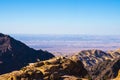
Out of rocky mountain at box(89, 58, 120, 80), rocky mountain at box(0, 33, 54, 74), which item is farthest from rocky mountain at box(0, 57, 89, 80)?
rocky mountain at box(0, 33, 54, 74)

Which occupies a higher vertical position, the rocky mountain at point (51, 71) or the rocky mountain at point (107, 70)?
the rocky mountain at point (51, 71)

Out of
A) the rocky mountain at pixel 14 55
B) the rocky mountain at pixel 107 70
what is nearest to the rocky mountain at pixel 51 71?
the rocky mountain at pixel 107 70

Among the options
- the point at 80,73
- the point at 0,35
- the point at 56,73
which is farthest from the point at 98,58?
the point at 56,73

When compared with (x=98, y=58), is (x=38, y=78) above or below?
above

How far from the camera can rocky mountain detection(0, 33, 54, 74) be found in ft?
418

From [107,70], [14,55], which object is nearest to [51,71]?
[107,70]

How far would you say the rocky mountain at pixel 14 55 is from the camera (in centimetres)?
12735

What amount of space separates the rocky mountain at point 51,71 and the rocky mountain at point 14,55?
6345cm

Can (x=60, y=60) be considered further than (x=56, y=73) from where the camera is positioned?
Yes

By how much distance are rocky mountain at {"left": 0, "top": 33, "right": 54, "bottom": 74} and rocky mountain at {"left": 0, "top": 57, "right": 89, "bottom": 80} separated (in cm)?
6345

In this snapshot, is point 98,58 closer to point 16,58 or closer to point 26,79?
point 16,58

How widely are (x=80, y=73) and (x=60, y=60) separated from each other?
6.14 meters

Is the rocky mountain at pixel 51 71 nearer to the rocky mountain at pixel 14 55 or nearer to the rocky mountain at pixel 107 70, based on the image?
the rocky mountain at pixel 107 70

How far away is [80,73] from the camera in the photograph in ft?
211
